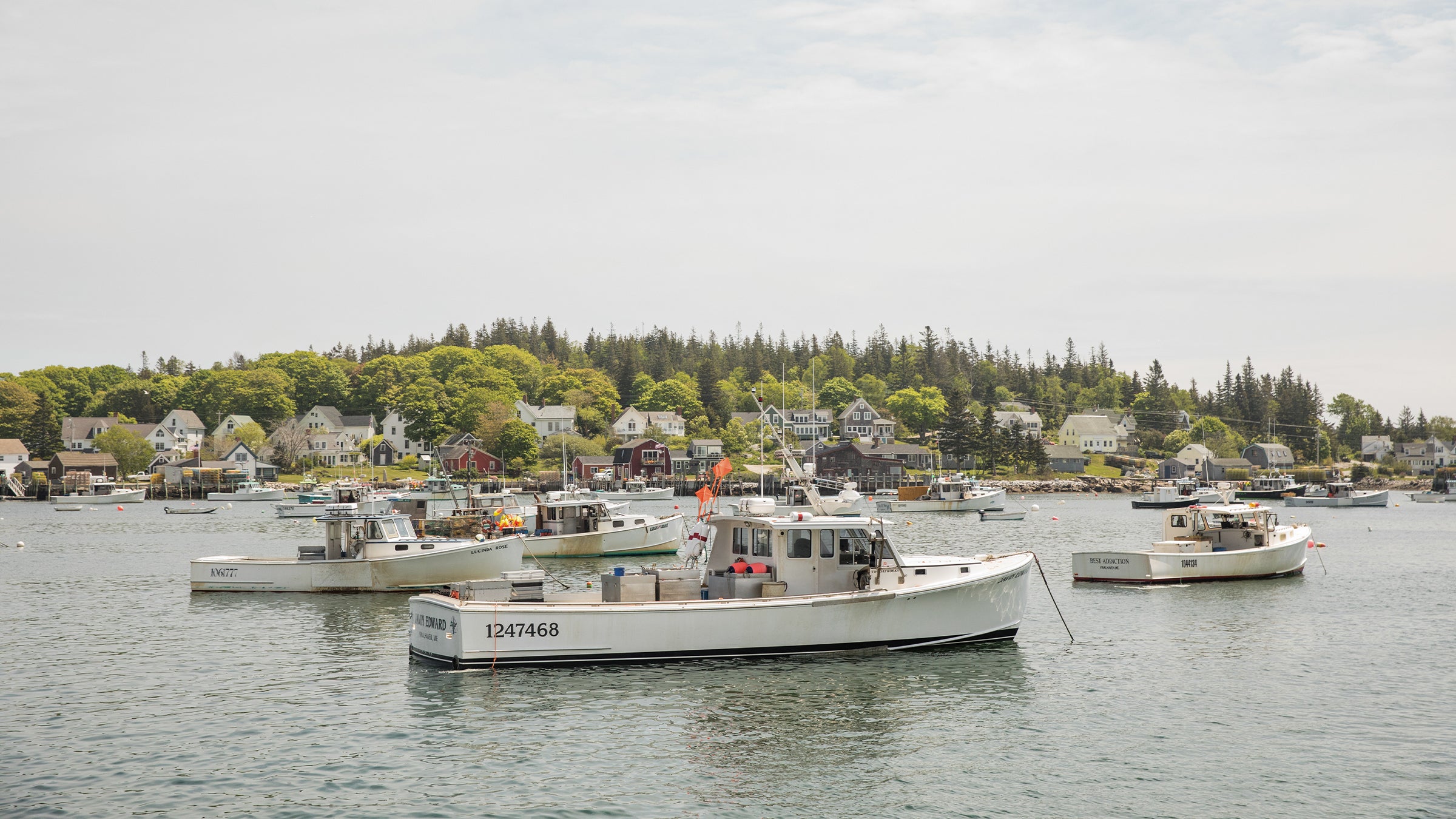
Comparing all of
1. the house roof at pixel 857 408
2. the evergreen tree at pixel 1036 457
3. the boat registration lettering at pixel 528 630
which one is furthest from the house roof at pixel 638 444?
the boat registration lettering at pixel 528 630

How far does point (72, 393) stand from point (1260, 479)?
188 m

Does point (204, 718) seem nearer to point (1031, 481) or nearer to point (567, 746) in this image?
point (567, 746)

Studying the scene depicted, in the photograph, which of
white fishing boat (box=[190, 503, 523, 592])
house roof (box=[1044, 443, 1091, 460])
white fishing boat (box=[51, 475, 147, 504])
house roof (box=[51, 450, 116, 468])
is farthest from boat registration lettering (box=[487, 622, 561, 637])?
house roof (box=[1044, 443, 1091, 460])

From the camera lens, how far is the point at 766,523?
24281 millimetres

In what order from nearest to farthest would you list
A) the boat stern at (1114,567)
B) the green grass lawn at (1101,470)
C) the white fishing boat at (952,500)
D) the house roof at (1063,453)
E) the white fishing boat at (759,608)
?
the white fishing boat at (759,608) < the boat stern at (1114,567) < the white fishing boat at (952,500) < the house roof at (1063,453) < the green grass lawn at (1101,470)

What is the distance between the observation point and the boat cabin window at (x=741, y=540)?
24.8 meters

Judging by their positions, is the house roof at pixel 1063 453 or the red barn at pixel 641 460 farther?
the house roof at pixel 1063 453

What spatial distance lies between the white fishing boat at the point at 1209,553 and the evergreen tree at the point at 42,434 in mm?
163537

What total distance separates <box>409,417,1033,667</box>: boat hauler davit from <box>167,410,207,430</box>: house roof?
544 feet

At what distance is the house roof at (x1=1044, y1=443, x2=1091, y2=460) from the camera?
174m

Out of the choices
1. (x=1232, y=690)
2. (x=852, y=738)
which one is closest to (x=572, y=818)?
(x=852, y=738)

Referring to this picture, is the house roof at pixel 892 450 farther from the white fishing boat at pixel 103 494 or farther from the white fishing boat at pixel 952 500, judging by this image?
the white fishing boat at pixel 103 494

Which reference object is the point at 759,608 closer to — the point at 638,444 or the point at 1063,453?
the point at 638,444

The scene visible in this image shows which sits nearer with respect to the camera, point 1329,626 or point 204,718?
point 204,718
